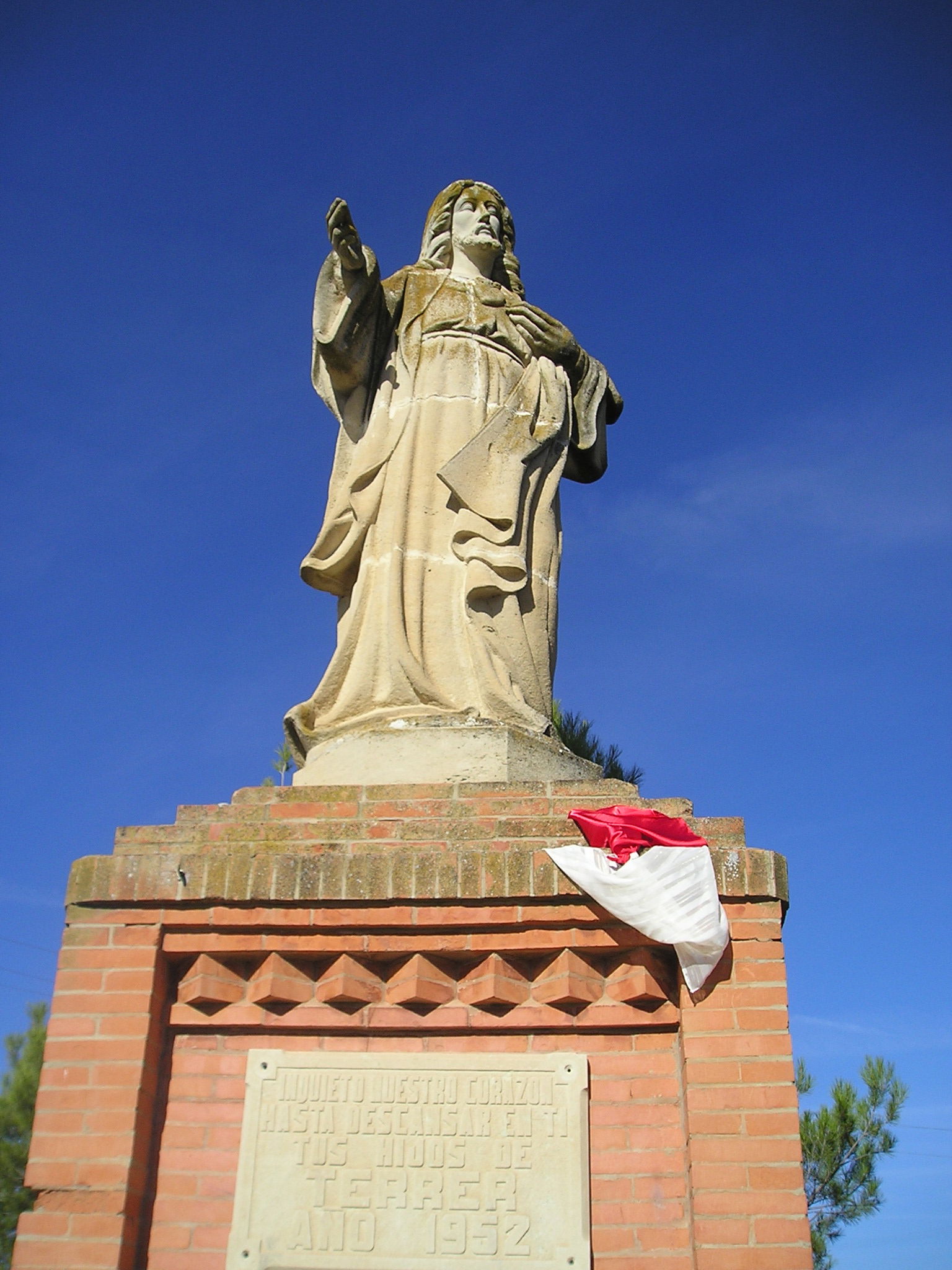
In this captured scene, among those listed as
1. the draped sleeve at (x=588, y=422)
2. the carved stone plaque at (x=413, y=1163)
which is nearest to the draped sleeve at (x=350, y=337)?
the draped sleeve at (x=588, y=422)

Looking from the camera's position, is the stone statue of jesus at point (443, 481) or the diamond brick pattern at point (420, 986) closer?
the diamond brick pattern at point (420, 986)

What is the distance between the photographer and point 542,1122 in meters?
A: 4.31

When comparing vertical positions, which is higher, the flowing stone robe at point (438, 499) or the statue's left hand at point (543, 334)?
the statue's left hand at point (543, 334)

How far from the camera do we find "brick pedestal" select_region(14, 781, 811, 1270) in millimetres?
4203

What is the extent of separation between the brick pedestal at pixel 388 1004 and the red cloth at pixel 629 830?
0.08 m

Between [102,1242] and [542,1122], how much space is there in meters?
1.51

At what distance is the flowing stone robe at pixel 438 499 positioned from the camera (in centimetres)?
558

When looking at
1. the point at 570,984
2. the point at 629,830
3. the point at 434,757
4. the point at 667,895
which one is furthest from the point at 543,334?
the point at 570,984

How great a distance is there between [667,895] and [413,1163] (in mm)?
1265

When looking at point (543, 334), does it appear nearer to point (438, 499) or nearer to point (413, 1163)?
point (438, 499)

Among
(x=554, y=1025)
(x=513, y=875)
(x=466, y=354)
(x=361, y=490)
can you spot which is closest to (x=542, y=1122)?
(x=554, y=1025)

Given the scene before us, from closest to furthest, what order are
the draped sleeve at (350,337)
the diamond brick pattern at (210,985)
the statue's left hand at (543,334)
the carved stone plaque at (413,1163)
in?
the carved stone plaque at (413,1163)
the diamond brick pattern at (210,985)
the draped sleeve at (350,337)
the statue's left hand at (543,334)

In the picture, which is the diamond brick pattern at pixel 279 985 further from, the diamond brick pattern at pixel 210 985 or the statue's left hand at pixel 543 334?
the statue's left hand at pixel 543 334

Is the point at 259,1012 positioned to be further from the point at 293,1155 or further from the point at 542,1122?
the point at 542,1122
